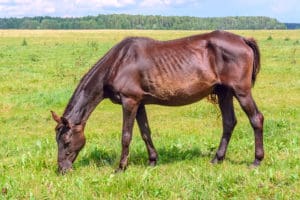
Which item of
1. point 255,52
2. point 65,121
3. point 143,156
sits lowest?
point 143,156

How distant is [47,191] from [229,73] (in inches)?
130

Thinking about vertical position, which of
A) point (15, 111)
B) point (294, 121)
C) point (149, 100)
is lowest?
point (15, 111)

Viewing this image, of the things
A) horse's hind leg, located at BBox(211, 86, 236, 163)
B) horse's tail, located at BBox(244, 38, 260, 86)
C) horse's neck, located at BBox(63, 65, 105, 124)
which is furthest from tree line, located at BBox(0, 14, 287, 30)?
horse's neck, located at BBox(63, 65, 105, 124)

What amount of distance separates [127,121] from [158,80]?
806mm

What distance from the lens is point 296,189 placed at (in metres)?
6.14

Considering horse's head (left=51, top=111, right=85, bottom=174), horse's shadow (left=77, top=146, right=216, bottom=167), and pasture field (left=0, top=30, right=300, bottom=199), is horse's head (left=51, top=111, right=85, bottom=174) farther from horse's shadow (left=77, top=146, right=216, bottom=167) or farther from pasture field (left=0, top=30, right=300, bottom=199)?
horse's shadow (left=77, top=146, right=216, bottom=167)

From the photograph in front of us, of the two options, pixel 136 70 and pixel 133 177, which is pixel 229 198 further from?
pixel 136 70

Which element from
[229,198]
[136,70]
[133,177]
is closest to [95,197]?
[133,177]

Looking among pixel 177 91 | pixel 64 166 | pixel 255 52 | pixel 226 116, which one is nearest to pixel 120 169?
pixel 64 166

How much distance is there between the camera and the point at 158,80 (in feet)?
25.2

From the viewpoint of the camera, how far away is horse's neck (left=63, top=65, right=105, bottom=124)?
7781 millimetres

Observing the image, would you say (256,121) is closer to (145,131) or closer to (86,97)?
(145,131)

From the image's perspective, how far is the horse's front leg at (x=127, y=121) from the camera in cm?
754

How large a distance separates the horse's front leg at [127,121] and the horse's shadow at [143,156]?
1.23ft
